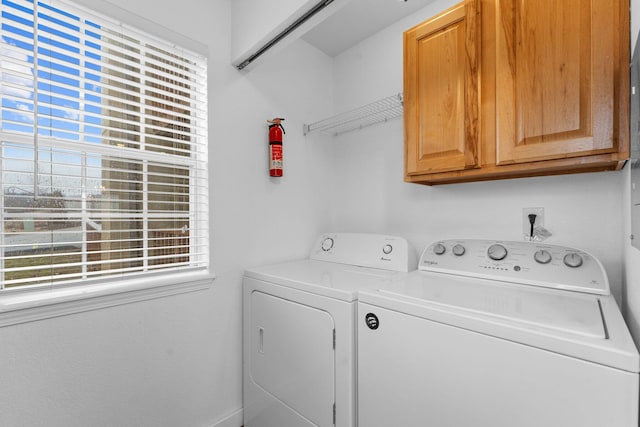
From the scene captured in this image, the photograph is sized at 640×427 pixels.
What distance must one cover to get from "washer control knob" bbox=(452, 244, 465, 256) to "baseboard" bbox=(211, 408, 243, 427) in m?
1.60

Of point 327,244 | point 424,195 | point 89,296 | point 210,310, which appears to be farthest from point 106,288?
point 424,195

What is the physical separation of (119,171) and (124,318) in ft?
2.32

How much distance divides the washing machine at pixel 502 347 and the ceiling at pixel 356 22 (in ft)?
5.35

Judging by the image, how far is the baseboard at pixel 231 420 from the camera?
172 centimetres

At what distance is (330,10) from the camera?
1.29 m

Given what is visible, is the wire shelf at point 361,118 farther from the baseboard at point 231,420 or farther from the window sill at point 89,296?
the baseboard at point 231,420

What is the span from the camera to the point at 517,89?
4.03 feet

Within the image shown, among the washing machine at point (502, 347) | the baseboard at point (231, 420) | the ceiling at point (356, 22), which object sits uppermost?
the ceiling at point (356, 22)

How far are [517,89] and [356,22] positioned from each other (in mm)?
1319

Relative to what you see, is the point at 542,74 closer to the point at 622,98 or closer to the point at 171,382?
the point at 622,98

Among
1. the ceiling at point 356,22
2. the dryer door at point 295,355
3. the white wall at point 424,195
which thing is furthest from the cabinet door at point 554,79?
the dryer door at point 295,355

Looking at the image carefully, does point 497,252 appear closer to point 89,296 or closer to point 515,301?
point 515,301

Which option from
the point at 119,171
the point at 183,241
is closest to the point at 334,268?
the point at 183,241

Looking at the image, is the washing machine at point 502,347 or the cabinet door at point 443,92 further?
the cabinet door at point 443,92
